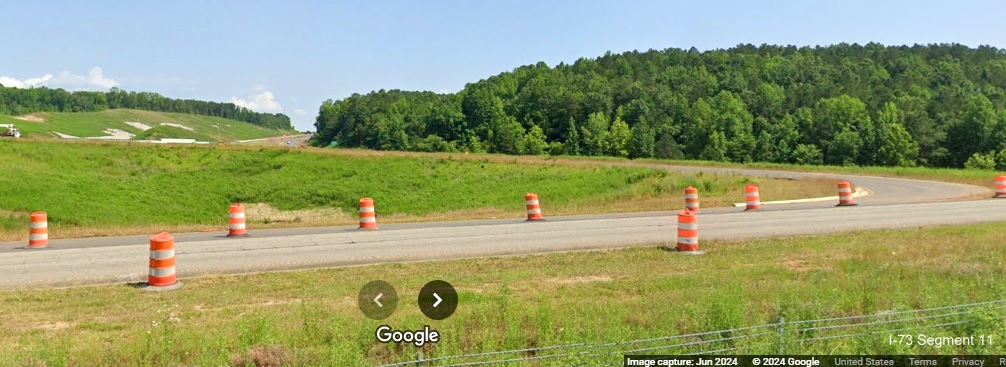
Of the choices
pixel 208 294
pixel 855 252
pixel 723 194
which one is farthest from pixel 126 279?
pixel 723 194

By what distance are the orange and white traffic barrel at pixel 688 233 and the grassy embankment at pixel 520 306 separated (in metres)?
0.74

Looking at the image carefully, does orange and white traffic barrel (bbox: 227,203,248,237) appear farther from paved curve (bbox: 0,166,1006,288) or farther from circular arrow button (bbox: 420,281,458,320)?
circular arrow button (bbox: 420,281,458,320)

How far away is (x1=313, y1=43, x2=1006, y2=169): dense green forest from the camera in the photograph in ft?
307

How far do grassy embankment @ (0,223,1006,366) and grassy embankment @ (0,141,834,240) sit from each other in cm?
1953

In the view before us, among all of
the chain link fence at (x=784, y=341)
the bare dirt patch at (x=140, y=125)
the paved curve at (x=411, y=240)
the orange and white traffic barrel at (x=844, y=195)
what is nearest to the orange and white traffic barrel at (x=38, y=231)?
the paved curve at (x=411, y=240)

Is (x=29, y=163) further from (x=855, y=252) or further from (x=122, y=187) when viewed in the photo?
(x=855, y=252)

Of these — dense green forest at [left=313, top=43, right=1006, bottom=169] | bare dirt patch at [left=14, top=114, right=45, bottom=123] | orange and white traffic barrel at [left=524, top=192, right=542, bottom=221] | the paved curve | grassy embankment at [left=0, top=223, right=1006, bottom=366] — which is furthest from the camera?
bare dirt patch at [left=14, top=114, right=45, bottom=123]

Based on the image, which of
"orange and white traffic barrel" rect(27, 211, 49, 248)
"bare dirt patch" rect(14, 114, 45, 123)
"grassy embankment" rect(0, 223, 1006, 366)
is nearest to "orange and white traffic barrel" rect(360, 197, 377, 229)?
"grassy embankment" rect(0, 223, 1006, 366)

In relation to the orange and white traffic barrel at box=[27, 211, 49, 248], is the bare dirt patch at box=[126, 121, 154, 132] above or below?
above

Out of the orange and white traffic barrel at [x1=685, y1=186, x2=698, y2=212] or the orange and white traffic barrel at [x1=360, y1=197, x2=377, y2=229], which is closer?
the orange and white traffic barrel at [x1=360, y1=197, x2=377, y2=229]

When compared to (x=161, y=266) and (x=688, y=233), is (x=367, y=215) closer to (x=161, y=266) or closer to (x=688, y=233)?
(x=161, y=266)

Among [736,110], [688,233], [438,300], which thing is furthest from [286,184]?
[736,110]

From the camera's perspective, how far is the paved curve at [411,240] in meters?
12.4

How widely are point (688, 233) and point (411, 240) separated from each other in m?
6.47
